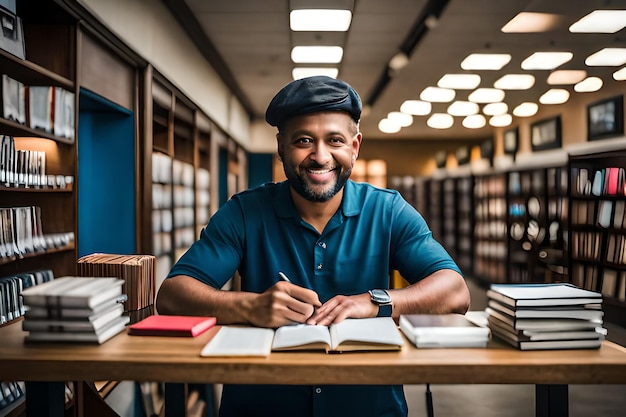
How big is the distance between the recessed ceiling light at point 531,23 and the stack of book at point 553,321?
4224 mm

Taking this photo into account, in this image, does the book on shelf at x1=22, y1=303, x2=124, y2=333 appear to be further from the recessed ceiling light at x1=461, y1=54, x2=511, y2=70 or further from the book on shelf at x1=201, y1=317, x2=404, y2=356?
the recessed ceiling light at x1=461, y1=54, x2=511, y2=70

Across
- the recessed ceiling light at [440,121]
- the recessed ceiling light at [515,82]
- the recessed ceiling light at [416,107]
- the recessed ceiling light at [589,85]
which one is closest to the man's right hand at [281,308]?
the recessed ceiling light at [589,85]

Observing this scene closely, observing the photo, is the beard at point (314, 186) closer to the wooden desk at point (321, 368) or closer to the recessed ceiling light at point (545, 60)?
the wooden desk at point (321, 368)

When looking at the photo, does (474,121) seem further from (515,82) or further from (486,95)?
(515,82)

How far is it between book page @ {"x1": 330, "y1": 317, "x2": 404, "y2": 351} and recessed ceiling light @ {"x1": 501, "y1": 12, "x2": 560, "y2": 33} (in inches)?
172

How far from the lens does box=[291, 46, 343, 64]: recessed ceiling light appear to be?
582cm

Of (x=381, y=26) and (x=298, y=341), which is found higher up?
(x=381, y=26)

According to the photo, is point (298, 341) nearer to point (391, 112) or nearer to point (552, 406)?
point (552, 406)

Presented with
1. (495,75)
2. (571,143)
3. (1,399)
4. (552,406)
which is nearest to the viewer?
(552,406)

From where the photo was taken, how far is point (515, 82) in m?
6.69

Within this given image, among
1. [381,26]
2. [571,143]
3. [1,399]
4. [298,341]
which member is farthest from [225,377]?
[571,143]

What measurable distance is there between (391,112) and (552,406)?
8.74m

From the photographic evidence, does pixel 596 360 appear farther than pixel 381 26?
No

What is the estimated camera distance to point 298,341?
1.12 m
